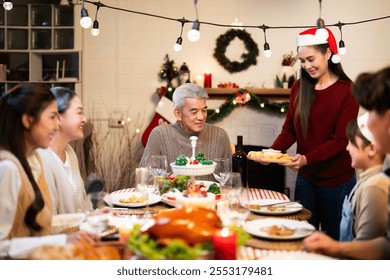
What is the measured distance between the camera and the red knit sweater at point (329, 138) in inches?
87.7

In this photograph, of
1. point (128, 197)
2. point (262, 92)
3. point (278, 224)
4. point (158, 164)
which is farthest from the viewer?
point (262, 92)

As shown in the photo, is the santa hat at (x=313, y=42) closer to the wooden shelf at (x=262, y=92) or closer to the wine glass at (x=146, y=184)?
the wine glass at (x=146, y=184)

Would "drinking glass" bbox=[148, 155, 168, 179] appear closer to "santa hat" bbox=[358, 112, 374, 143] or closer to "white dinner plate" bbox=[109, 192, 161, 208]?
"white dinner plate" bbox=[109, 192, 161, 208]

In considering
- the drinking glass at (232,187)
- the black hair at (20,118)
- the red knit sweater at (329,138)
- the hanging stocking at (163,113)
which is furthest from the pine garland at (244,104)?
the black hair at (20,118)

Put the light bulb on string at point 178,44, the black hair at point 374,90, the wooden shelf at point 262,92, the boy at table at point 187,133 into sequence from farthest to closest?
the wooden shelf at point 262,92
the light bulb on string at point 178,44
the boy at table at point 187,133
the black hair at point 374,90

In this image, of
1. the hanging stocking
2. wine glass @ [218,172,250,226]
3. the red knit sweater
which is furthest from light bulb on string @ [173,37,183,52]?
the hanging stocking

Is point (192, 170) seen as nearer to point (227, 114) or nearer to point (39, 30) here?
point (227, 114)

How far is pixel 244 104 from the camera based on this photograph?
14.0 ft

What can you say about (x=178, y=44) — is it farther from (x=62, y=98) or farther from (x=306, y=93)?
(x=62, y=98)

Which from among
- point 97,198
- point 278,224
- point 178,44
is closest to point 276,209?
point 278,224

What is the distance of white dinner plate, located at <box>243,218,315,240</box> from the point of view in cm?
142

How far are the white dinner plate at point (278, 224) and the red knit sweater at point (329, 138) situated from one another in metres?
0.72

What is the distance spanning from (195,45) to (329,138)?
7.50 ft

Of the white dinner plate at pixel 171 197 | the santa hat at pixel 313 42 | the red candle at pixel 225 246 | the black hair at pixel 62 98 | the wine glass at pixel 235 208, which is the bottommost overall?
the white dinner plate at pixel 171 197
